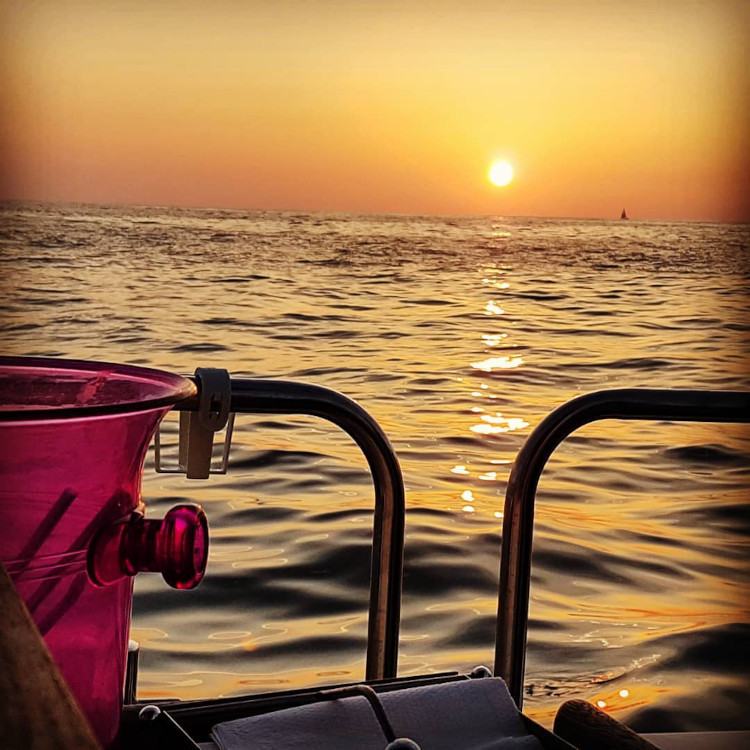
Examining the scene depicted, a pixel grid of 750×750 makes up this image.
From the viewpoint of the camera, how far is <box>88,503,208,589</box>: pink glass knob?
1.17 ft

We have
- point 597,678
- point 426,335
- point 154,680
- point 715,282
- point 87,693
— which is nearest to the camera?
point 87,693

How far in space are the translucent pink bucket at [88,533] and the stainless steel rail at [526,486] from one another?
368 mm

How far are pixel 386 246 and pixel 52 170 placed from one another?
14.5ft

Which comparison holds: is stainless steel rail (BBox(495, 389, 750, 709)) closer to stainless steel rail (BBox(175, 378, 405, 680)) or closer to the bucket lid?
stainless steel rail (BBox(175, 378, 405, 680))

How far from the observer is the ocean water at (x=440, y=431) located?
5191 millimetres

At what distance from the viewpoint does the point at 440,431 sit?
8.15 m

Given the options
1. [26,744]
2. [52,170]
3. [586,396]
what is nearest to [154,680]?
[586,396]

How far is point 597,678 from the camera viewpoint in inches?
203

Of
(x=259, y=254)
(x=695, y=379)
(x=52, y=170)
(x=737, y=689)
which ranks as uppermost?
(x=52, y=170)

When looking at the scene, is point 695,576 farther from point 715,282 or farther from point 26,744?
point 715,282

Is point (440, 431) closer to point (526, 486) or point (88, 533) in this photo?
point (526, 486)

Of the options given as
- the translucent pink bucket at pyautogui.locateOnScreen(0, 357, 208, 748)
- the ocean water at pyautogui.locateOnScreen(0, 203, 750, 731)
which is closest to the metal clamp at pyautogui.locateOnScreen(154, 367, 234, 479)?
the translucent pink bucket at pyautogui.locateOnScreen(0, 357, 208, 748)

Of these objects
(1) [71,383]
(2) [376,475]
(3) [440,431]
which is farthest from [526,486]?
(3) [440,431]

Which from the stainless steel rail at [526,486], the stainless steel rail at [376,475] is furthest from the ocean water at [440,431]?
the stainless steel rail at [526,486]
